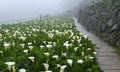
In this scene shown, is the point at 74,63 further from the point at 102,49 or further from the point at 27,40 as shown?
the point at 102,49

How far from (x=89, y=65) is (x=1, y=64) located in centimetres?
149

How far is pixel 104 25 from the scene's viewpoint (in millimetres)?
13086

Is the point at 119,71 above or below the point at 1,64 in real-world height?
below

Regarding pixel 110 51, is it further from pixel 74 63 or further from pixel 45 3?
pixel 45 3

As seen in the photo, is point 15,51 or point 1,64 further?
point 15,51

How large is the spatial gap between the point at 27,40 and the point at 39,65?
2693 millimetres

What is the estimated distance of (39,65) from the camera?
16.3 ft

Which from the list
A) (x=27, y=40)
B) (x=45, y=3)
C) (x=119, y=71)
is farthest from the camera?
(x=45, y=3)

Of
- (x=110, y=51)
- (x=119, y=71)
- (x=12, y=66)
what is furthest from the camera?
(x=110, y=51)

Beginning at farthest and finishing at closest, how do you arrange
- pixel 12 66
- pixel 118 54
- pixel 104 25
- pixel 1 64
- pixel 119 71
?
pixel 104 25, pixel 118 54, pixel 119 71, pixel 1 64, pixel 12 66

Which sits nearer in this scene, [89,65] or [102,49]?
[89,65]

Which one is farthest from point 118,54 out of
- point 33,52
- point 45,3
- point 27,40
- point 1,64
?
point 45,3

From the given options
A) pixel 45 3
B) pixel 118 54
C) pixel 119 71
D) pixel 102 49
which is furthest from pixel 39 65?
pixel 45 3

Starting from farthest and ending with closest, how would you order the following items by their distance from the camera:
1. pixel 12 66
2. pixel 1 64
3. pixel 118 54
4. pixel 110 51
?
pixel 110 51
pixel 118 54
pixel 1 64
pixel 12 66
